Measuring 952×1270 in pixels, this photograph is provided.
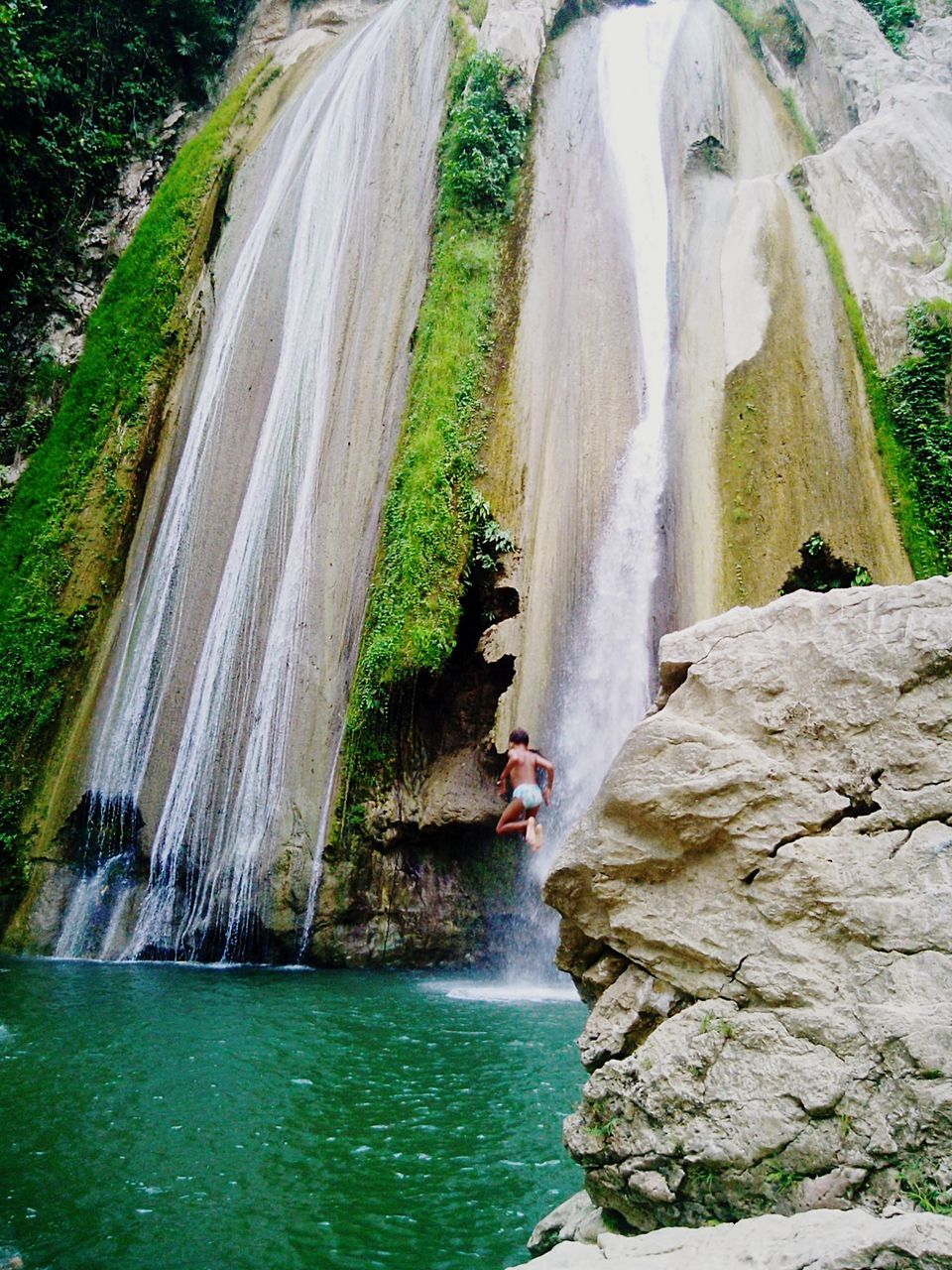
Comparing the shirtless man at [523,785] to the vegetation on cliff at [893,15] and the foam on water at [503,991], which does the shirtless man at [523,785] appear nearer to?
the foam on water at [503,991]

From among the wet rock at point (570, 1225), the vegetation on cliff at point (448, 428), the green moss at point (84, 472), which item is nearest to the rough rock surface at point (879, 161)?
the vegetation on cliff at point (448, 428)

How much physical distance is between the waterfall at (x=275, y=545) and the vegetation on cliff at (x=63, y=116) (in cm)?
393

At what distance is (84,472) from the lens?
16.1m

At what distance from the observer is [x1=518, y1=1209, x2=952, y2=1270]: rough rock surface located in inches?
104

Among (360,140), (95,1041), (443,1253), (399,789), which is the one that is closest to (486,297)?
(360,140)

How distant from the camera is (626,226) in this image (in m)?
17.0

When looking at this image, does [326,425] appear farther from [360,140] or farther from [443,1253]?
[443,1253]

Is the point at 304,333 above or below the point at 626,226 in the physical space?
below

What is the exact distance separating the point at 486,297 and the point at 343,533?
4896 millimetres

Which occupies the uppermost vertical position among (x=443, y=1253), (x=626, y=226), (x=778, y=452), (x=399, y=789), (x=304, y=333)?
(x=626, y=226)

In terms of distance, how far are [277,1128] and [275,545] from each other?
392 inches

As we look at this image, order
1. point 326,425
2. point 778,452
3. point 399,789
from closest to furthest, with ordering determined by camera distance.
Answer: point 399,789
point 778,452
point 326,425

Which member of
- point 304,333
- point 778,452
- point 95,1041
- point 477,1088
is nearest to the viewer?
point 477,1088

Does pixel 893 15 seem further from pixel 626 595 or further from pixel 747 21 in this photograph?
pixel 626 595
